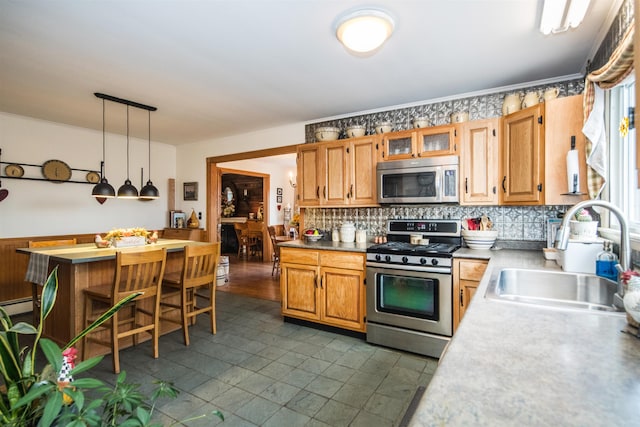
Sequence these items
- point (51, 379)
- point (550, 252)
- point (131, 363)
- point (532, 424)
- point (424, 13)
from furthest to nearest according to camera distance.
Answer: point (131, 363) → point (550, 252) → point (424, 13) → point (51, 379) → point (532, 424)

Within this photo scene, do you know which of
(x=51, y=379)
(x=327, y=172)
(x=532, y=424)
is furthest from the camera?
(x=327, y=172)

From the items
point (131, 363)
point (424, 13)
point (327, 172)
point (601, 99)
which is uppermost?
point (424, 13)

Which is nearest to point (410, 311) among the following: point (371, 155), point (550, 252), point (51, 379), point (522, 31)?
point (550, 252)

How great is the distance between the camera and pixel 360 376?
2412 mm

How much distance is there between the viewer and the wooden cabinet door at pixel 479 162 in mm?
2775

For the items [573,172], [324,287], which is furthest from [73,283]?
[573,172]

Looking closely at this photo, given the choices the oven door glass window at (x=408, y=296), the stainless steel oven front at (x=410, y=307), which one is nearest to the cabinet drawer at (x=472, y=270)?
the stainless steel oven front at (x=410, y=307)

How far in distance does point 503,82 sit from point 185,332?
3.72 m

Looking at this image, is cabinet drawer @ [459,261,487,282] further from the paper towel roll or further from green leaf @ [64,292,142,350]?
green leaf @ [64,292,142,350]

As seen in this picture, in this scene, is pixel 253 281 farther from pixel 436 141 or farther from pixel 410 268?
pixel 436 141

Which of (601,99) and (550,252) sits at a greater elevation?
(601,99)

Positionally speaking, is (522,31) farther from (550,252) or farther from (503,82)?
(550,252)

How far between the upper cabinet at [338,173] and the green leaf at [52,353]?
291 cm

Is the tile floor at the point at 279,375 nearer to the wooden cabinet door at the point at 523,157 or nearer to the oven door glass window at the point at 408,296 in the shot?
the oven door glass window at the point at 408,296
